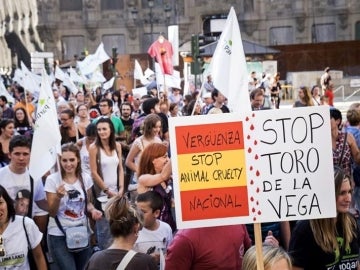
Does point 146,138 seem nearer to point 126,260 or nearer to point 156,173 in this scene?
point 156,173

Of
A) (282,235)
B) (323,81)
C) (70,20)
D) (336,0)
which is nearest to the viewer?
(282,235)

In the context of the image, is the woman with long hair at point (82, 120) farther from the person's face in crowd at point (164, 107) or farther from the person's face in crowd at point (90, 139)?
the person's face in crowd at point (90, 139)

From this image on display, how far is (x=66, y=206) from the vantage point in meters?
6.55

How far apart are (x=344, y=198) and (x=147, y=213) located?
142cm

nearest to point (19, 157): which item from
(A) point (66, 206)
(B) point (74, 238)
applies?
(A) point (66, 206)

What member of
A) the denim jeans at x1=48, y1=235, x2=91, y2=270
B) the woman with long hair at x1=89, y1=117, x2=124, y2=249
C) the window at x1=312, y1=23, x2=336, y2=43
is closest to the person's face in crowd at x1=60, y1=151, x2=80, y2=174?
the denim jeans at x1=48, y1=235, x2=91, y2=270

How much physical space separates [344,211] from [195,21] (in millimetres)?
42997

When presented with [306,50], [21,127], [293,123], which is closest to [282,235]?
[293,123]

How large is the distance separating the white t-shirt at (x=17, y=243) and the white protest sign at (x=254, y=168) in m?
1.44

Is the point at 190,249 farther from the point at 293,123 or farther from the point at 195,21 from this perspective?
the point at 195,21

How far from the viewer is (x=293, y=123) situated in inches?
160

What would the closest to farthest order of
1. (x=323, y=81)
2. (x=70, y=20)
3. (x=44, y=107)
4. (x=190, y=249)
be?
(x=190, y=249), (x=44, y=107), (x=323, y=81), (x=70, y=20)

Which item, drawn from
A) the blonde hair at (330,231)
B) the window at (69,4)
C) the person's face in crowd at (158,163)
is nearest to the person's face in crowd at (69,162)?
the person's face in crowd at (158,163)

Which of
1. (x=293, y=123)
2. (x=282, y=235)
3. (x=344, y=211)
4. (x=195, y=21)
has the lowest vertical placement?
(x=282, y=235)
